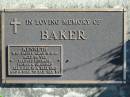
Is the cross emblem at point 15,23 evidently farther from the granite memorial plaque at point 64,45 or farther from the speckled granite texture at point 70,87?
the speckled granite texture at point 70,87

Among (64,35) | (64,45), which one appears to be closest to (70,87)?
(64,45)

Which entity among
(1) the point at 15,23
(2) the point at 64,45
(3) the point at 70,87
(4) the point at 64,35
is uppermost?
(1) the point at 15,23

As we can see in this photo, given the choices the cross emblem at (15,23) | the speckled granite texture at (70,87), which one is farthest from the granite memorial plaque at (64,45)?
the speckled granite texture at (70,87)

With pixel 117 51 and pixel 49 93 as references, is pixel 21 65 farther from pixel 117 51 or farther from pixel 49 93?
pixel 117 51

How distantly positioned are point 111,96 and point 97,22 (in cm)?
208

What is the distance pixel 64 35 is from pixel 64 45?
10.8 inches

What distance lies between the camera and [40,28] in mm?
15750

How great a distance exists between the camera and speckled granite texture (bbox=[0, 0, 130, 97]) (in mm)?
15742

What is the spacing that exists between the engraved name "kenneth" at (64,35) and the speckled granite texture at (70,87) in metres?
0.70

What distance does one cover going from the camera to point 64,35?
1573cm

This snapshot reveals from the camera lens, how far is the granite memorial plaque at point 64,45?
1565cm

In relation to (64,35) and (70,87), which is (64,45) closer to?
(64,35)

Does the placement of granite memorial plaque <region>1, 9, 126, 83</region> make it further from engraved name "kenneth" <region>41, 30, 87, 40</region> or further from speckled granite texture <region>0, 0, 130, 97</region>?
speckled granite texture <region>0, 0, 130, 97</region>

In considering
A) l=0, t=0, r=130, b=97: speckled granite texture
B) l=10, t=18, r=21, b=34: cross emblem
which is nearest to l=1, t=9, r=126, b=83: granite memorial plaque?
l=10, t=18, r=21, b=34: cross emblem
